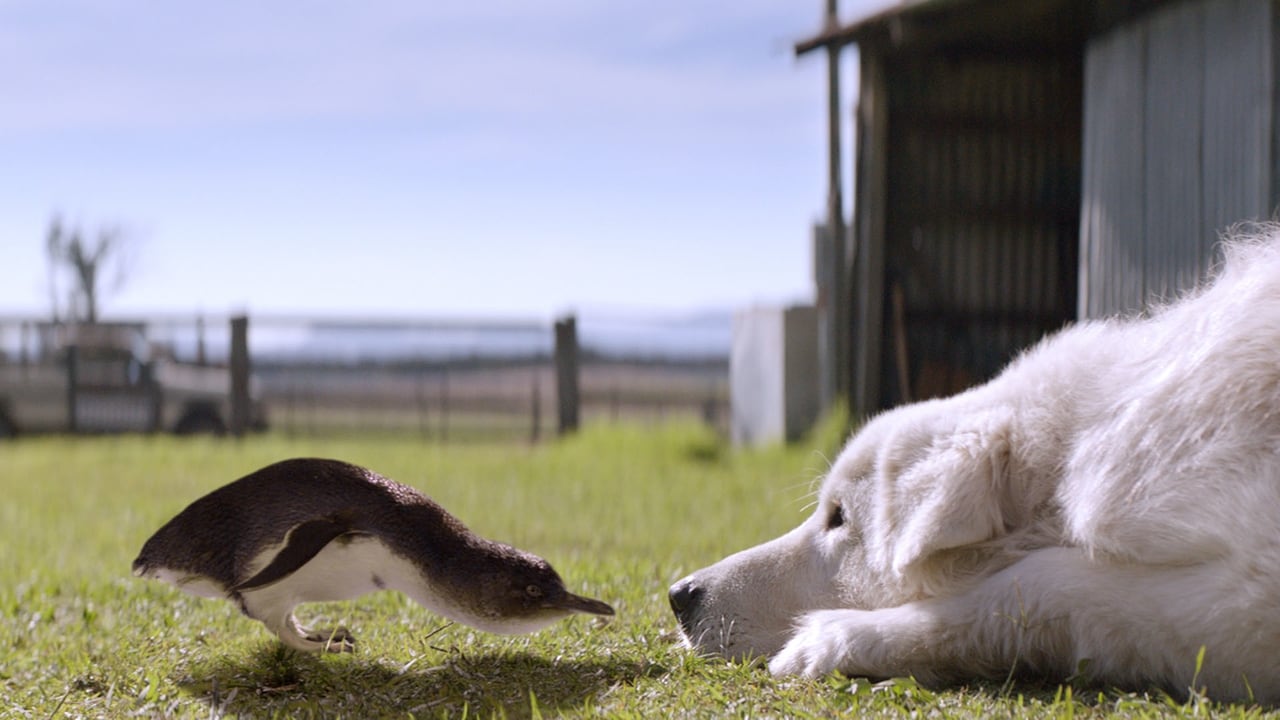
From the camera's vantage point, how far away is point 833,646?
2.99 m

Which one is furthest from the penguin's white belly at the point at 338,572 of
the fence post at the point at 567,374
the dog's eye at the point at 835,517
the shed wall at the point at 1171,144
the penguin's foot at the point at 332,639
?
the fence post at the point at 567,374

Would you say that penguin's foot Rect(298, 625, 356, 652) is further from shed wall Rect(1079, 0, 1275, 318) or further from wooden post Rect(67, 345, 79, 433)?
wooden post Rect(67, 345, 79, 433)

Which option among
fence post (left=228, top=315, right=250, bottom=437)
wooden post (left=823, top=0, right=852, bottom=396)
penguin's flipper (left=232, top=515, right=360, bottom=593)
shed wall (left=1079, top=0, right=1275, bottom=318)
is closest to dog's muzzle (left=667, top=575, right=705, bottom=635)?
penguin's flipper (left=232, top=515, right=360, bottom=593)

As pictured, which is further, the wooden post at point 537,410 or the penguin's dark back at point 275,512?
the wooden post at point 537,410

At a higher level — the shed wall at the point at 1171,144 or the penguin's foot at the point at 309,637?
A: the shed wall at the point at 1171,144

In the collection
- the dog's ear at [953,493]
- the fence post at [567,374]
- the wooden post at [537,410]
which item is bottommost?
the wooden post at [537,410]

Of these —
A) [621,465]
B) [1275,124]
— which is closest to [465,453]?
[621,465]

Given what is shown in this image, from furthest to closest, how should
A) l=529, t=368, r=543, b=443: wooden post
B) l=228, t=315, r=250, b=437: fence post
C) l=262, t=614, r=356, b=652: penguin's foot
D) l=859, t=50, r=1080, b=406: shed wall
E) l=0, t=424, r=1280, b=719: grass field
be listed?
l=529, t=368, r=543, b=443: wooden post < l=228, t=315, r=250, b=437: fence post < l=859, t=50, r=1080, b=406: shed wall < l=262, t=614, r=356, b=652: penguin's foot < l=0, t=424, r=1280, b=719: grass field

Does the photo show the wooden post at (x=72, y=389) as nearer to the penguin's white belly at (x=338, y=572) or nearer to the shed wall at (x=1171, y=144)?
the shed wall at (x=1171, y=144)

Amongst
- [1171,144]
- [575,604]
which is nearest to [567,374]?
[1171,144]

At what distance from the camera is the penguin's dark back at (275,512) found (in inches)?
123

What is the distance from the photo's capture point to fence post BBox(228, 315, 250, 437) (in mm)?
15219

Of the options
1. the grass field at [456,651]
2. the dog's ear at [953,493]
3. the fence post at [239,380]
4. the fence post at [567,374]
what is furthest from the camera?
the fence post at [239,380]

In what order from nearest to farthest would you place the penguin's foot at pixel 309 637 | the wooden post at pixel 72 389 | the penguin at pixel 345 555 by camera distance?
the penguin at pixel 345 555 < the penguin's foot at pixel 309 637 < the wooden post at pixel 72 389
